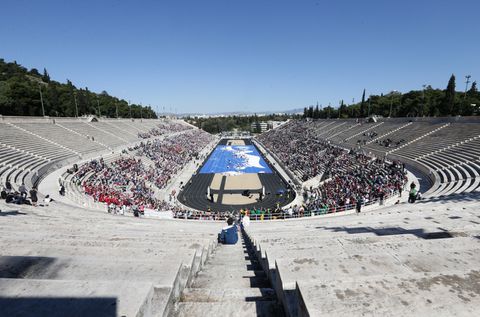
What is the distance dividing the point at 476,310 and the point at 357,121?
7301cm

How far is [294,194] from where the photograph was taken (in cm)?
3294

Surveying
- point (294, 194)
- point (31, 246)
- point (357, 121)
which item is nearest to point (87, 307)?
point (31, 246)

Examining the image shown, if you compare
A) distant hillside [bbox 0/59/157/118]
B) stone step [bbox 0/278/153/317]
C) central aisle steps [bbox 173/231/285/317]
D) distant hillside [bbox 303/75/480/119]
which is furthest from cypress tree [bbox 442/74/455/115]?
distant hillside [bbox 0/59/157/118]

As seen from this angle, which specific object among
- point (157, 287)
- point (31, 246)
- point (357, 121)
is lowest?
point (31, 246)

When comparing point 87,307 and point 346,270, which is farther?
point 346,270

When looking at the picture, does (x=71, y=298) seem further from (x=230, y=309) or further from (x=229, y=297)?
(x=229, y=297)

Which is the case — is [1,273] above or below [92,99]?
below

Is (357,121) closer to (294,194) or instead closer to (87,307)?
(294,194)

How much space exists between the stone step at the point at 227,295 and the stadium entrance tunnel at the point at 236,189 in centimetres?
2405

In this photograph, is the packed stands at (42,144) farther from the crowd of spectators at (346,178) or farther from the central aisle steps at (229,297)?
the crowd of spectators at (346,178)

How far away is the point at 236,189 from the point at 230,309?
33.9 meters

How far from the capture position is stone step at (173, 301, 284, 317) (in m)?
2.83

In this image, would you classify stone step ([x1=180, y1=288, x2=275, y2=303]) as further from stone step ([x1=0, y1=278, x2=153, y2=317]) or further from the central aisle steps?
stone step ([x1=0, y1=278, x2=153, y2=317])

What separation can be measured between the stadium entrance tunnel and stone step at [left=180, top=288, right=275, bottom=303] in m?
24.0
